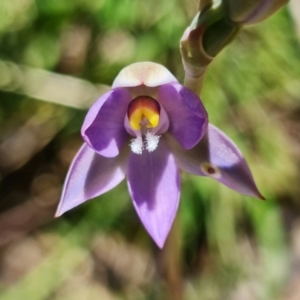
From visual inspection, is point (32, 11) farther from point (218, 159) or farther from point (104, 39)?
point (218, 159)

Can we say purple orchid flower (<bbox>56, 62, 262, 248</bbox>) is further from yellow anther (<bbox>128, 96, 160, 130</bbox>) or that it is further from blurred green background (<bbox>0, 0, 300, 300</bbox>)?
blurred green background (<bbox>0, 0, 300, 300</bbox>)

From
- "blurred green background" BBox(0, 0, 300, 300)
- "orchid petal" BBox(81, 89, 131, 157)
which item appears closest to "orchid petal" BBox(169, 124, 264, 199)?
"orchid petal" BBox(81, 89, 131, 157)

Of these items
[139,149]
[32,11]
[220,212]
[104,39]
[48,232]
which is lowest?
[48,232]

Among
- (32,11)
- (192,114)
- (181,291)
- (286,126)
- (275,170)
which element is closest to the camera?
(192,114)

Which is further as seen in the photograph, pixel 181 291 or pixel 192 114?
pixel 181 291

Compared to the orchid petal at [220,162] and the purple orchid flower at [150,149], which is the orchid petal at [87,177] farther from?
the orchid petal at [220,162]

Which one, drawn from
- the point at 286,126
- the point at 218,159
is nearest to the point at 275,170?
the point at 286,126

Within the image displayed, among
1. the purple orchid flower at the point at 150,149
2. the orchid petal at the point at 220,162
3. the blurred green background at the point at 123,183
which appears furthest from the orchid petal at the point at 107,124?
the blurred green background at the point at 123,183
